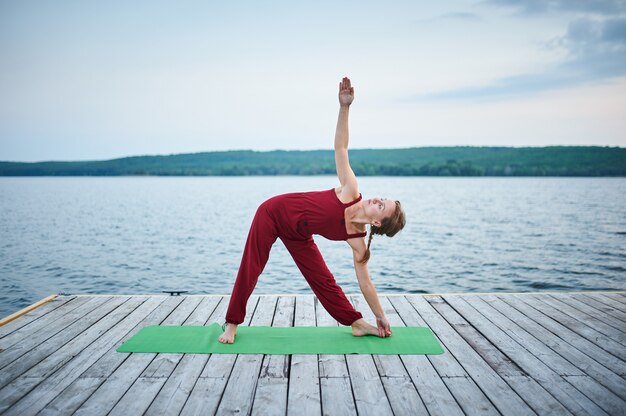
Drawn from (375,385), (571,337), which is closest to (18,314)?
(375,385)

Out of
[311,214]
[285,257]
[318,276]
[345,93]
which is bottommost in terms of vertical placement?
[285,257]

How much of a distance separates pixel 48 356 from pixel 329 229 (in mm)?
1989

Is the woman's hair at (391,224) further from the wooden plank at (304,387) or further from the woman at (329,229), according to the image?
the wooden plank at (304,387)

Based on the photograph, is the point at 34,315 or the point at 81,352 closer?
the point at 81,352

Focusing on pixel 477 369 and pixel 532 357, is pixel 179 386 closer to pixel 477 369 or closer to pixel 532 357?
pixel 477 369

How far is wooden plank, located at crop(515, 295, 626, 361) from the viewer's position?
3217mm

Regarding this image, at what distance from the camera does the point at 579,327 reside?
12.1 ft

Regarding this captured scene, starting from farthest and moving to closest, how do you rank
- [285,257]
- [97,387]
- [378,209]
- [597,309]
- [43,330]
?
[285,257]
[597,309]
[43,330]
[378,209]
[97,387]

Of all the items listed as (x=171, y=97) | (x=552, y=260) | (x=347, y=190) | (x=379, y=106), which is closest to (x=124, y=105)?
(x=171, y=97)

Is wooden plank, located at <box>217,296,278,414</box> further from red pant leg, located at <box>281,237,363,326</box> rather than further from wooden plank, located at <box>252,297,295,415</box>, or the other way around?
red pant leg, located at <box>281,237,363,326</box>

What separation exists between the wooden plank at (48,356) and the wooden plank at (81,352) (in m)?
0.03

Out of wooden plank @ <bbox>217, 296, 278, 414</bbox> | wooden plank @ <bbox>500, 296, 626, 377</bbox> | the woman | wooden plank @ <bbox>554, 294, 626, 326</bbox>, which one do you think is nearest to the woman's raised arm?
the woman

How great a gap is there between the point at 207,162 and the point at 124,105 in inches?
1442

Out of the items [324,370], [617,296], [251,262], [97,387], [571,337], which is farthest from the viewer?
[617,296]
